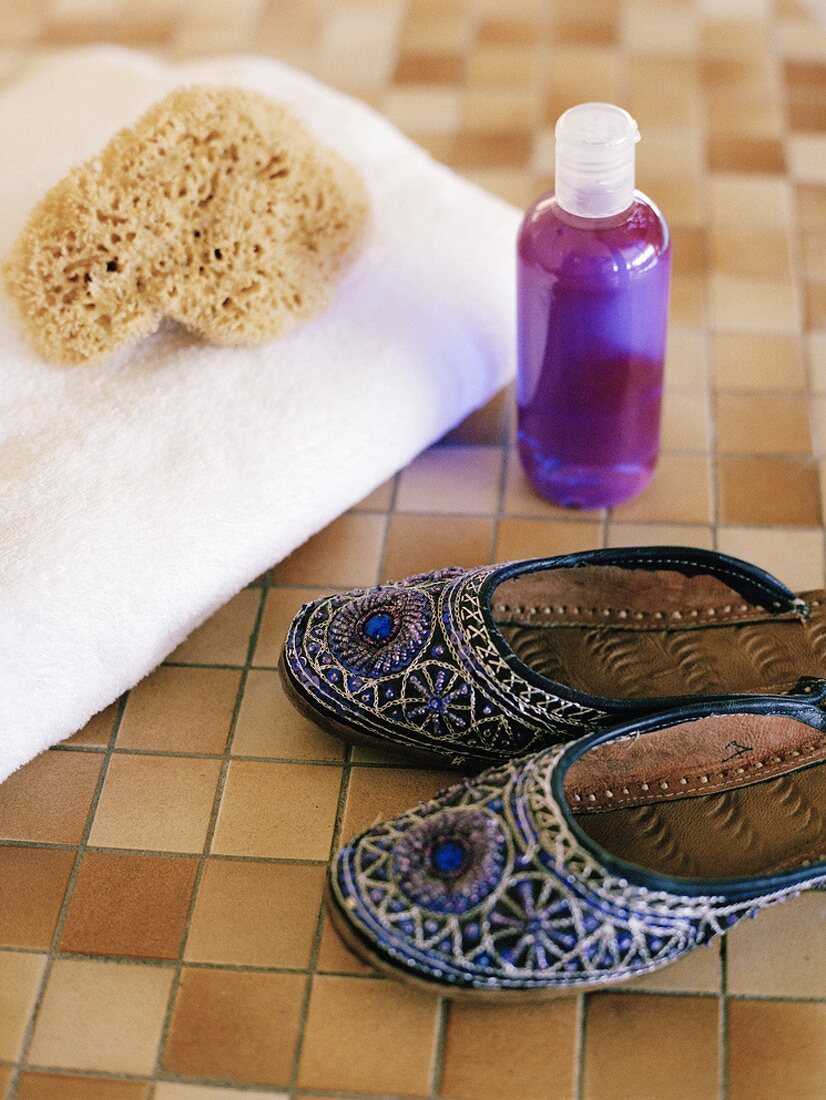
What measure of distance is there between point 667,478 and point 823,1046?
382 mm

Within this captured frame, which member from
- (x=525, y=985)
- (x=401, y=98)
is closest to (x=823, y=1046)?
(x=525, y=985)

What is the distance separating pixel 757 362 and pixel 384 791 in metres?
0.45

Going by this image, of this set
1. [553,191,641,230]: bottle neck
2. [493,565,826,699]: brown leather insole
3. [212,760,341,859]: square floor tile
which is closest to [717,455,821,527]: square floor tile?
[493,565,826,699]: brown leather insole

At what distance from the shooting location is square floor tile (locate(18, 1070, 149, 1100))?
1.78ft

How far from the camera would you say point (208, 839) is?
624 millimetres

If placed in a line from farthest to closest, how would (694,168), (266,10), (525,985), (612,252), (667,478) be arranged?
(266,10) → (694,168) → (667,478) → (612,252) → (525,985)

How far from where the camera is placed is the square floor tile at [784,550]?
0.74 m

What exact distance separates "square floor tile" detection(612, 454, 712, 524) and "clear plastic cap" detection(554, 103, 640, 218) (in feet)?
0.72

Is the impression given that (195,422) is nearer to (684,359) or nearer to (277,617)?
(277,617)

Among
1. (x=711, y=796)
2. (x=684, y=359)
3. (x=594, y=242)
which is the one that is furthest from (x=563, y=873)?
(x=684, y=359)

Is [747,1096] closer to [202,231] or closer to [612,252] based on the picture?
[612,252]

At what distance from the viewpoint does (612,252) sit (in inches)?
25.3

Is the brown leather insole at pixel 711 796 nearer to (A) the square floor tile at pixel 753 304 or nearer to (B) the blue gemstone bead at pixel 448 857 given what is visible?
(B) the blue gemstone bead at pixel 448 857

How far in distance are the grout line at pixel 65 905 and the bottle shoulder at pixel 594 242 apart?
0.36m
